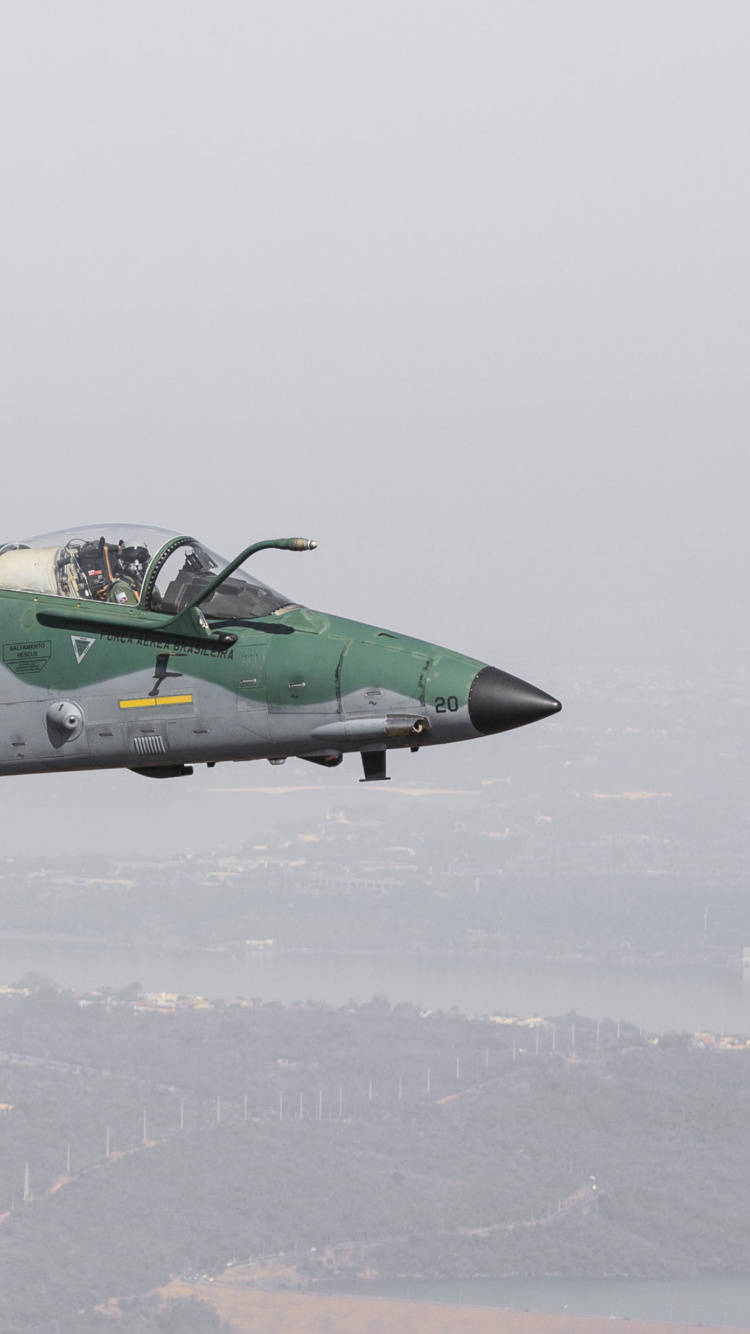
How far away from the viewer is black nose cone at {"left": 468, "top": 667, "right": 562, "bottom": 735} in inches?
869

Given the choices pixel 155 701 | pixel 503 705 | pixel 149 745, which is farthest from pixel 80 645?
pixel 503 705

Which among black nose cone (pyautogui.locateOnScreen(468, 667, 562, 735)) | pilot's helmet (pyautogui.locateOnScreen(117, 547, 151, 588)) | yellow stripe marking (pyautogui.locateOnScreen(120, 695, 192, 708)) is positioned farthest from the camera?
pilot's helmet (pyautogui.locateOnScreen(117, 547, 151, 588))

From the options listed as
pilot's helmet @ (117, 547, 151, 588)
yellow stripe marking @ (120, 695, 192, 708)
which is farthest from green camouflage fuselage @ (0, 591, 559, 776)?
pilot's helmet @ (117, 547, 151, 588)

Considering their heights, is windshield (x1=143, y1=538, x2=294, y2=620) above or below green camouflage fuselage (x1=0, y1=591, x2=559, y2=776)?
above

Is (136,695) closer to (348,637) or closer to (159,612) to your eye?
(159,612)

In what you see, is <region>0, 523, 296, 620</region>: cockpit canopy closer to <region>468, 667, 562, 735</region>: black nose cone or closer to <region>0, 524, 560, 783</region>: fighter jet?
<region>0, 524, 560, 783</region>: fighter jet

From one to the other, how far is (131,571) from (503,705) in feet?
21.4

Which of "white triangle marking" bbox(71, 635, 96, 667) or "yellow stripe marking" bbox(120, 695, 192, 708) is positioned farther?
"white triangle marking" bbox(71, 635, 96, 667)

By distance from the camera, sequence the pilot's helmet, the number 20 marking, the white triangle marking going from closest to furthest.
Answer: the number 20 marking
the white triangle marking
the pilot's helmet

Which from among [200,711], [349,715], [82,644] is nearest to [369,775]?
[349,715]

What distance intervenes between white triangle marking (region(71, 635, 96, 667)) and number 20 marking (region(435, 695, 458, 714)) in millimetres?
5709

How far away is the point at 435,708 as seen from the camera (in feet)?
73.5

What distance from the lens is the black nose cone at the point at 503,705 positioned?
22.1 m

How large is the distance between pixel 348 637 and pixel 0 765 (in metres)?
6.28
